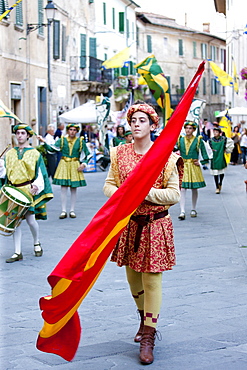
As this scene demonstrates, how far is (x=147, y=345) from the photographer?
15.6 feet

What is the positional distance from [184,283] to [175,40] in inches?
2575

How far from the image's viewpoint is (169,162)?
491cm

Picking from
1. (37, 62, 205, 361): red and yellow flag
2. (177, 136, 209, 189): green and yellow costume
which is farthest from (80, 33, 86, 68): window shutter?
(37, 62, 205, 361): red and yellow flag

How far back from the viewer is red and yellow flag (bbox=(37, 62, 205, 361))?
162 inches

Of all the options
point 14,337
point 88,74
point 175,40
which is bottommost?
point 14,337

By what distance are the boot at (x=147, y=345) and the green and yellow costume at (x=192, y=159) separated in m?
7.98

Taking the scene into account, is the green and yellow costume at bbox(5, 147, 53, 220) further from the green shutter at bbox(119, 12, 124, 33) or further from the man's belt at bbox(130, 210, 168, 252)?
the green shutter at bbox(119, 12, 124, 33)

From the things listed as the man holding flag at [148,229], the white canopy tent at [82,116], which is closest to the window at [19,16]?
the white canopy tent at [82,116]

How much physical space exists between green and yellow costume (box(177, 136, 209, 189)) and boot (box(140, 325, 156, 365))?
314 inches

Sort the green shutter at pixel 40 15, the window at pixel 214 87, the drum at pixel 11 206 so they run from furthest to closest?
the window at pixel 214 87 → the green shutter at pixel 40 15 → the drum at pixel 11 206

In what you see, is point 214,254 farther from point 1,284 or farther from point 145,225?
point 145,225

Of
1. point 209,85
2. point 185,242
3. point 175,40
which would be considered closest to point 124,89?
point 175,40

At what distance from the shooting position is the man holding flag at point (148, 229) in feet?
15.8

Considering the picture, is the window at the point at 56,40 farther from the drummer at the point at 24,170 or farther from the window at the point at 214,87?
the window at the point at 214,87
